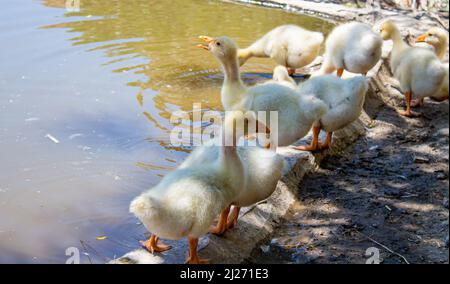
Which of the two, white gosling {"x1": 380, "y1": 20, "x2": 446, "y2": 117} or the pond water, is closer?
the pond water

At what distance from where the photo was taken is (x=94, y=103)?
688 cm

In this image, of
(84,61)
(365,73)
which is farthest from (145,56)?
(365,73)

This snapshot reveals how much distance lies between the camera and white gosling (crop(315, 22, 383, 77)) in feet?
22.5

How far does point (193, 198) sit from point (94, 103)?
3.51 metres

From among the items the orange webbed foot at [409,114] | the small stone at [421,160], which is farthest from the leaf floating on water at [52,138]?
the orange webbed foot at [409,114]

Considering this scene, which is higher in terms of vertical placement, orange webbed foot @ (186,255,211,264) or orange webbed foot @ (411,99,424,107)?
orange webbed foot @ (186,255,211,264)

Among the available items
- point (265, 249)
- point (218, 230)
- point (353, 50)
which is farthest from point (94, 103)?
point (265, 249)

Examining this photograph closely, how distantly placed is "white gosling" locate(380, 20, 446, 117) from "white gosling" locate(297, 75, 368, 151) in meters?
1.30

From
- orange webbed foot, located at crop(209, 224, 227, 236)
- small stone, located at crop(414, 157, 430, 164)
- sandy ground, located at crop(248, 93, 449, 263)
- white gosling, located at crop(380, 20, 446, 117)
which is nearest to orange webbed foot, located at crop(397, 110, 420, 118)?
white gosling, located at crop(380, 20, 446, 117)

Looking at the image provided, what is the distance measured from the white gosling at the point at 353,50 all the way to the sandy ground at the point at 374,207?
887 mm

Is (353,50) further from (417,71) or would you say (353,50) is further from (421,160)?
(421,160)

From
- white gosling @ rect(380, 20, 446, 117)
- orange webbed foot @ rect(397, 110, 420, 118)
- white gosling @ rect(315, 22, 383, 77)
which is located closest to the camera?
white gosling @ rect(380, 20, 446, 117)

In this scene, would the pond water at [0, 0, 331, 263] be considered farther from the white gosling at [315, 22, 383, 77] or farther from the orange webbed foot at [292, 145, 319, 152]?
the white gosling at [315, 22, 383, 77]

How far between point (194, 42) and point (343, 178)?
4679 mm
